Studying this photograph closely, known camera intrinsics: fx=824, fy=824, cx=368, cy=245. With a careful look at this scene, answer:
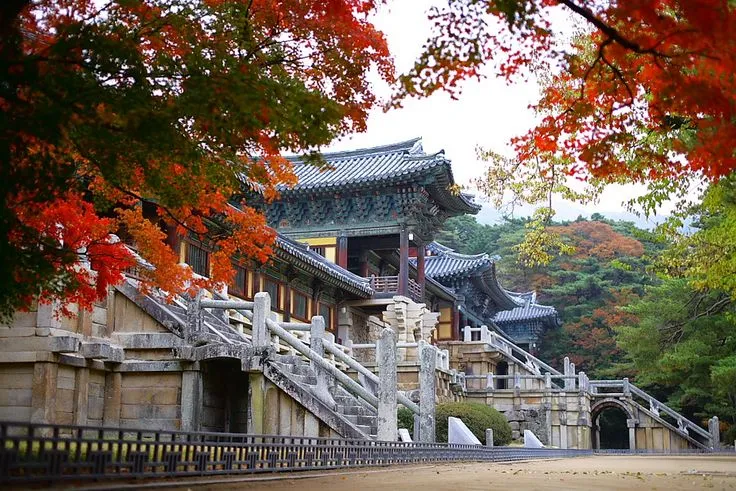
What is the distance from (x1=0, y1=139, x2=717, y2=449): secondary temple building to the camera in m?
14.8

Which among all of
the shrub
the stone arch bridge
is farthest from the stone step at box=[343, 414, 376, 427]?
the stone arch bridge

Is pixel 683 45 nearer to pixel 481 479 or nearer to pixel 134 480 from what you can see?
pixel 481 479

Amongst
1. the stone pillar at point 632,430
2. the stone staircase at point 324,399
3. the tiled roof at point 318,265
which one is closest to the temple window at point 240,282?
the tiled roof at point 318,265

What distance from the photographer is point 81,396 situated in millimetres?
14617

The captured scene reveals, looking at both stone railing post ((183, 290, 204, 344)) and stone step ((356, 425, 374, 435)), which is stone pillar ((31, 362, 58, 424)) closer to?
stone railing post ((183, 290, 204, 344))

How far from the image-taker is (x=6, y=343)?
1401 cm

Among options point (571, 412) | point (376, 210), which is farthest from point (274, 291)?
point (571, 412)

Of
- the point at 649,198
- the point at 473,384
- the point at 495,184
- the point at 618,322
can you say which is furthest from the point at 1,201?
the point at 618,322

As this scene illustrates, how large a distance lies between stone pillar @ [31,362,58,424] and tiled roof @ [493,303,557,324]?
1706 inches

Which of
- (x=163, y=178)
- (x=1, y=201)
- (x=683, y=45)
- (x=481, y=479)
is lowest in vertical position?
(x=481, y=479)

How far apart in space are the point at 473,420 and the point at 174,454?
20442 mm

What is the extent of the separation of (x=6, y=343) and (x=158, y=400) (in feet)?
9.86

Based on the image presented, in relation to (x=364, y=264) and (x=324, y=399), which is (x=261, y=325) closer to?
(x=324, y=399)

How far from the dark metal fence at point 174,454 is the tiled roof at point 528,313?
37.5 metres
